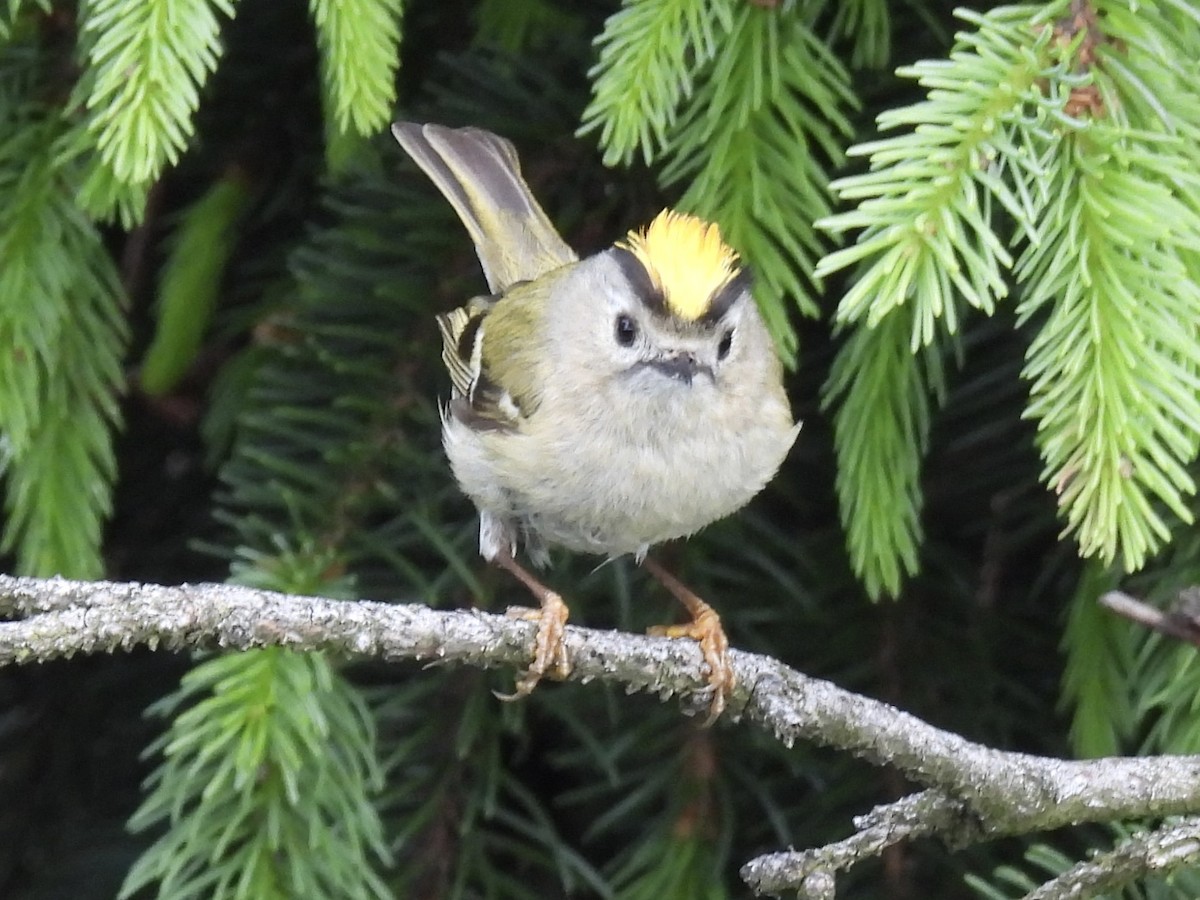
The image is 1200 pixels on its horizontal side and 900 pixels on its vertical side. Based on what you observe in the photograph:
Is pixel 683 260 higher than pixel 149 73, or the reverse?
pixel 149 73

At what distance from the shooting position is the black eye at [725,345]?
1606mm

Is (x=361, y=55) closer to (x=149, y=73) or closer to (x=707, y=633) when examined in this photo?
(x=149, y=73)

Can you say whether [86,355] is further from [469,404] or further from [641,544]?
[641,544]

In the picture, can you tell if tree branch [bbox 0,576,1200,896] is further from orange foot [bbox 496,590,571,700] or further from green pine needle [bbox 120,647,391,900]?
green pine needle [bbox 120,647,391,900]

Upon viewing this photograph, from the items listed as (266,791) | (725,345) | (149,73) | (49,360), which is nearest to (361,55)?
(149,73)

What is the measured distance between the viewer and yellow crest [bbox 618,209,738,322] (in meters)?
1.35

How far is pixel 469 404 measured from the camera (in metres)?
1.56

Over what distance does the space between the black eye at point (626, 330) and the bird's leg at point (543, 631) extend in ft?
0.94

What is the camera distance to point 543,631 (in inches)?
42.7

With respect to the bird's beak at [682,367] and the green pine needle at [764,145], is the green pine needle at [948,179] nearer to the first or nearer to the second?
the green pine needle at [764,145]

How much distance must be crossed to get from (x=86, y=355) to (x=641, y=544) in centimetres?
56

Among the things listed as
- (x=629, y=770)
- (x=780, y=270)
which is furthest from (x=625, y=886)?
(x=780, y=270)

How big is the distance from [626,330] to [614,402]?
10cm

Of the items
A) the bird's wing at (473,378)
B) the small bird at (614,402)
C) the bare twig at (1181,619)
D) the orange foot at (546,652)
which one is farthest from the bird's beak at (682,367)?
the bare twig at (1181,619)
